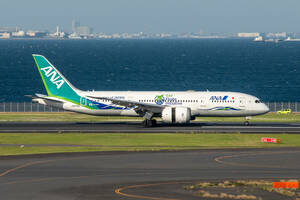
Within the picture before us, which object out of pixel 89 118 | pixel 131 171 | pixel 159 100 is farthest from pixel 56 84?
pixel 131 171

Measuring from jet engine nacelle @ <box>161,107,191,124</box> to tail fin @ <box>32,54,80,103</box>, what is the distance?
40.3 feet

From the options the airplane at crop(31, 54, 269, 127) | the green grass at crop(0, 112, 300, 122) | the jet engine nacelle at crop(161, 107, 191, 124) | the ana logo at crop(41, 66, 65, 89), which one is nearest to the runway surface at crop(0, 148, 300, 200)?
the jet engine nacelle at crop(161, 107, 191, 124)

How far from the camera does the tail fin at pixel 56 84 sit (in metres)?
75.8

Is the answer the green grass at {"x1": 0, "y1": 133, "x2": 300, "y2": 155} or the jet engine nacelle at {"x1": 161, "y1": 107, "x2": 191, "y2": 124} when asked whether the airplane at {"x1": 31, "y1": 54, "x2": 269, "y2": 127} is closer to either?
the jet engine nacelle at {"x1": 161, "y1": 107, "x2": 191, "y2": 124}

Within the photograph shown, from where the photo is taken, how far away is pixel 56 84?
76.5 meters

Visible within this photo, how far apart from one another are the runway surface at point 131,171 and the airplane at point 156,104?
66.4 ft

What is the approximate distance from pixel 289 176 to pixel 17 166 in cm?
2028

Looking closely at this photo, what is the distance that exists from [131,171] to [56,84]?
121 feet

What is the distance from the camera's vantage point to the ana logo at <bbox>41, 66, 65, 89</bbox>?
76438 mm

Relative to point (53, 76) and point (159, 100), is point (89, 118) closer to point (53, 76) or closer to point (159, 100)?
point (53, 76)

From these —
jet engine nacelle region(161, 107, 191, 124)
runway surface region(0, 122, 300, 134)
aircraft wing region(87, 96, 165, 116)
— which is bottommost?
runway surface region(0, 122, 300, 134)

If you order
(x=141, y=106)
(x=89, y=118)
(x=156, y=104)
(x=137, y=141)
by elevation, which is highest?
(x=156, y=104)

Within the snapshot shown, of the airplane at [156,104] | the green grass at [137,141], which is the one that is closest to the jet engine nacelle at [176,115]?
the airplane at [156,104]

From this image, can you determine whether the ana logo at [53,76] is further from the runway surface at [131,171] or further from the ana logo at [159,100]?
the runway surface at [131,171]
